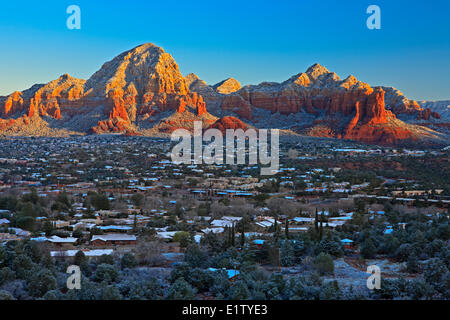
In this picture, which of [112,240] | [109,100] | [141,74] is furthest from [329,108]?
[112,240]

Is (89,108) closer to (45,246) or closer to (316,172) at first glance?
(316,172)

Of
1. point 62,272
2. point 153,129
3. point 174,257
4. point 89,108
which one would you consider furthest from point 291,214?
point 89,108

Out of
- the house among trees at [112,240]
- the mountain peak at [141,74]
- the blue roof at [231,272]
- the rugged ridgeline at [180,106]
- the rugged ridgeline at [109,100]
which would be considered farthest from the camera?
the mountain peak at [141,74]

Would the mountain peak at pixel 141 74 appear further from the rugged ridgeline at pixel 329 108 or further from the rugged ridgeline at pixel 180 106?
the rugged ridgeline at pixel 329 108

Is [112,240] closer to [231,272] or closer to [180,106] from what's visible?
[231,272]

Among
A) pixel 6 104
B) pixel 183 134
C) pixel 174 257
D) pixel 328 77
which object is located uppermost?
pixel 328 77

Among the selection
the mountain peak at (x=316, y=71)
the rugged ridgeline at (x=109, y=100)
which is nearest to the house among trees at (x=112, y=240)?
the rugged ridgeline at (x=109, y=100)

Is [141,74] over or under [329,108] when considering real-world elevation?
over

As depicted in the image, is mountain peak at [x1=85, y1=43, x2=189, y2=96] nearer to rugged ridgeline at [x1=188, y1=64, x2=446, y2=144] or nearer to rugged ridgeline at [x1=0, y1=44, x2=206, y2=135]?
rugged ridgeline at [x1=0, y1=44, x2=206, y2=135]

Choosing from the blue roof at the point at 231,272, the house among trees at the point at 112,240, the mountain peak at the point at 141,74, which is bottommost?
the house among trees at the point at 112,240
